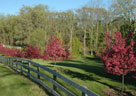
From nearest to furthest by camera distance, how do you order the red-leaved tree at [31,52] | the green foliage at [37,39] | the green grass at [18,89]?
the green grass at [18,89], the red-leaved tree at [31,52], the green foliage at [37,39]

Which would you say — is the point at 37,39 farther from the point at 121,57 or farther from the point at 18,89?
the point at 18,89

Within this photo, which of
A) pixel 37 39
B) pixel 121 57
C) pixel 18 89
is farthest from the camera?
pixel 37 39

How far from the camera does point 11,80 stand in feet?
30.9

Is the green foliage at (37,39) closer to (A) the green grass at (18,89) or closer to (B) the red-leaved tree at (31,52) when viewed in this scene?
(B) the red-leaved tree at (31,52)

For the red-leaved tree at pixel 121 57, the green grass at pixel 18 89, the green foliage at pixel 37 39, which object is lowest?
the green grass at pixel 18 89

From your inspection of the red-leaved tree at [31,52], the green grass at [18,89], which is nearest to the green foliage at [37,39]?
the red-leaved tree at [31,52]

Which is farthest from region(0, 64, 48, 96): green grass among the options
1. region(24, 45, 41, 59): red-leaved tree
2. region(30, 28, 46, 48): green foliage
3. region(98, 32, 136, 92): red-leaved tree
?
region(30, 28, 46, 48): green foliage

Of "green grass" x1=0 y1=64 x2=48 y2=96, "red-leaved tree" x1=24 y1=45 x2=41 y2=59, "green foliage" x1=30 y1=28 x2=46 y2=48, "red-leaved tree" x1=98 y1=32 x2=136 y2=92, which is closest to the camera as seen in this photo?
"green grass" x1=0 y1=64 x2=48 y2=96

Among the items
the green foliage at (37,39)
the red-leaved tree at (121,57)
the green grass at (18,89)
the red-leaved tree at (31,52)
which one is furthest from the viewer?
the green foliage at (37,39)

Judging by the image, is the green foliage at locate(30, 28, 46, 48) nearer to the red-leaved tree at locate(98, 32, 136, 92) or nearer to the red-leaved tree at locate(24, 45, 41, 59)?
the red-leaved tree at locate(24, 45, 41, 59)

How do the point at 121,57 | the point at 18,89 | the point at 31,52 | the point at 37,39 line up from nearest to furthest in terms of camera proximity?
the point at 18,89
the point at 121,57
the point at 31,52
the point at 37,39

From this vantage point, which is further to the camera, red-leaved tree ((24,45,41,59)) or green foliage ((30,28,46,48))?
green foliage ((30,28,46,48))

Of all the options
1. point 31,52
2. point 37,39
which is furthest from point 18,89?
point 37,39

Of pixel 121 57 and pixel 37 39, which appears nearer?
pixel 121 57
